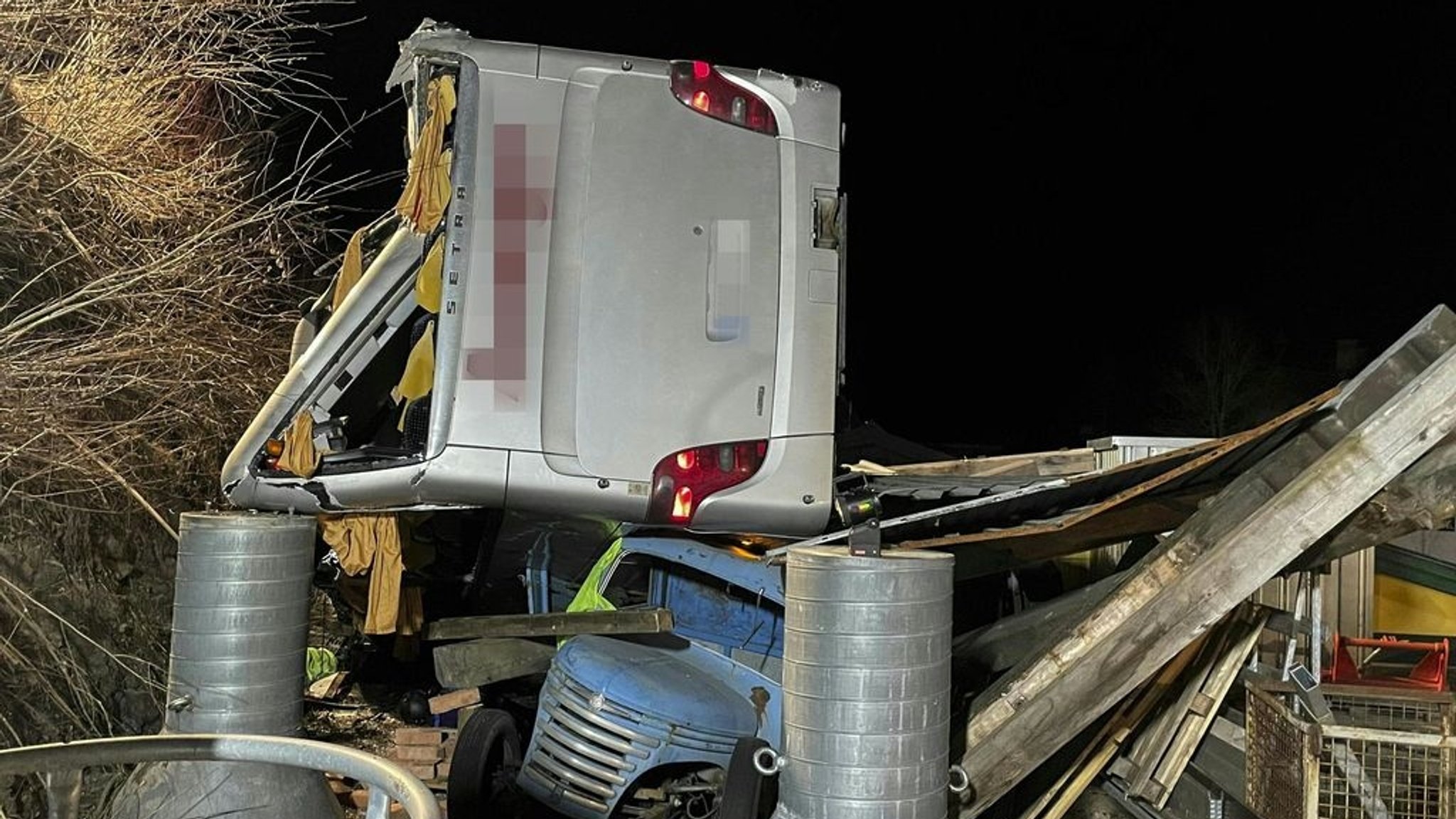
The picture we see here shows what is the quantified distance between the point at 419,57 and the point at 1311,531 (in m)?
3.15

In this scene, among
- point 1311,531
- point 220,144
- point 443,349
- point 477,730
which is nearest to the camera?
point 1311,531

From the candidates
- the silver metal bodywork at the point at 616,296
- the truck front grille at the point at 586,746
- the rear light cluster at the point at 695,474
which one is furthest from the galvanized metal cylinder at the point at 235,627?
the rear light cluster at the point at 695,474

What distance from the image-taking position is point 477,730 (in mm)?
5156

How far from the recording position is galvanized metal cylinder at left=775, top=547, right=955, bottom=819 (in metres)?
2.77

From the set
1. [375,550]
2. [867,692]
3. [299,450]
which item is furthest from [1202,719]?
[299,450]

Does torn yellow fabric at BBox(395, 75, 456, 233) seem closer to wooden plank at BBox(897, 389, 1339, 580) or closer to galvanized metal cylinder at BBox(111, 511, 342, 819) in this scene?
galvanized metal cylinder at BBox(111, 511, 342, 819)

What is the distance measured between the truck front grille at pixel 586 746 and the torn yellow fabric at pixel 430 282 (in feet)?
5.31

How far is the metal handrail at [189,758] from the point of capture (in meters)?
1.89

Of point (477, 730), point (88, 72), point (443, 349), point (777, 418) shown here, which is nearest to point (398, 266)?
point (443, 349)

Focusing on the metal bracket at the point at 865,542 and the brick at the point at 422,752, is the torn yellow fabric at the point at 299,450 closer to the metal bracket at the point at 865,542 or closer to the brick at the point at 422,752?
the metal bracket at the point at 865,542

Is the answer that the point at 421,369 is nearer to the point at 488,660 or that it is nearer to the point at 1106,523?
the point at 488,660

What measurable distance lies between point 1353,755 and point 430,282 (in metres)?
3.38

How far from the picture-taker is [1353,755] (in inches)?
140

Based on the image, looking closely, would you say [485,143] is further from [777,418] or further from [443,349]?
[777,418]
